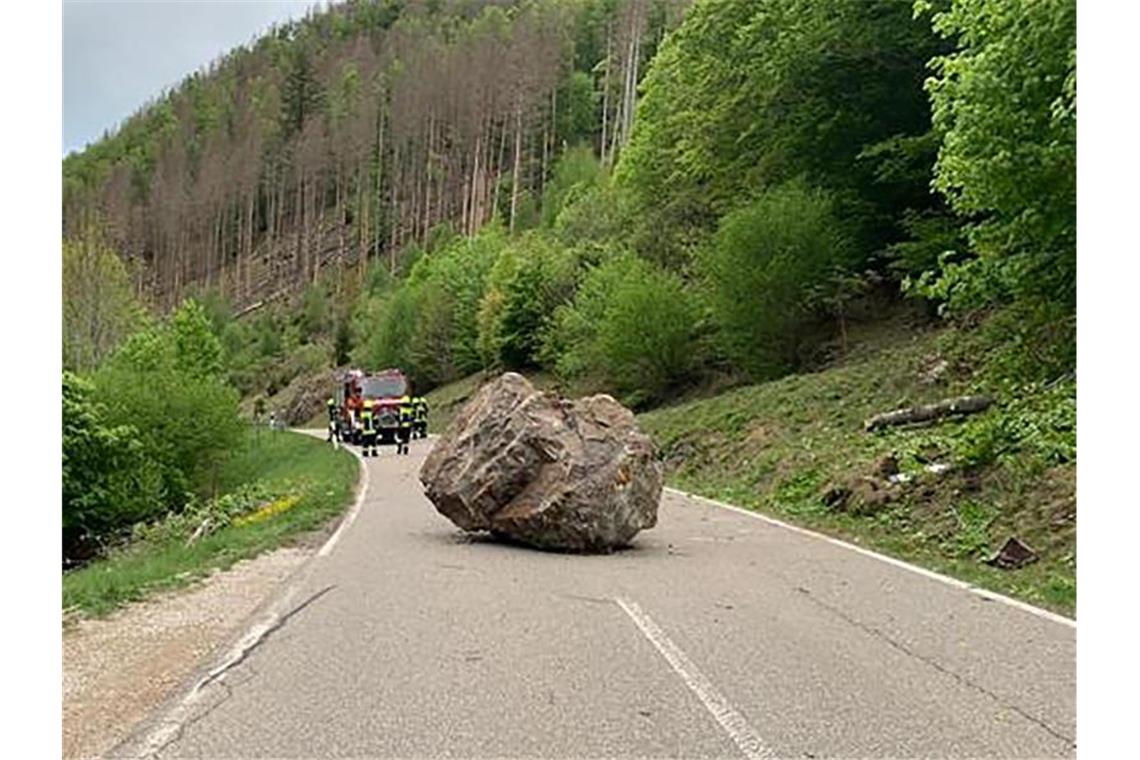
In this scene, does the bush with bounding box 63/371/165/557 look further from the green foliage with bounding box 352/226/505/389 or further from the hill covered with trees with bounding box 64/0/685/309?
the hill covered with trees with bounding box 64/0/685/309

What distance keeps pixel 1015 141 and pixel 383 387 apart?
33874 millimetres

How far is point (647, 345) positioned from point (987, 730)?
34064 mm

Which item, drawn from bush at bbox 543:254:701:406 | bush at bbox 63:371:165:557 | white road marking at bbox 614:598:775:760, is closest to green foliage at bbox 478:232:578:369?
bush at bbox 543:254:701:406

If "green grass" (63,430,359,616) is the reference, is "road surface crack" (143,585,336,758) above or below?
above

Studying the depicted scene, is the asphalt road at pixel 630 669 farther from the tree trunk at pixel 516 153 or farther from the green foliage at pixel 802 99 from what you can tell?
the tree trunk at pixel 516 153

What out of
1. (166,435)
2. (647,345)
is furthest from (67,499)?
(647,345)

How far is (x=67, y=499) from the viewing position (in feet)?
104

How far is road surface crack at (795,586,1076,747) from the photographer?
A: 6.32 meters

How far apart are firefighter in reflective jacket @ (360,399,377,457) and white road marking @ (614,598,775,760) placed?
109 feet

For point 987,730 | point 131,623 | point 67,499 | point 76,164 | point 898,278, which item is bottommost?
point 67,499

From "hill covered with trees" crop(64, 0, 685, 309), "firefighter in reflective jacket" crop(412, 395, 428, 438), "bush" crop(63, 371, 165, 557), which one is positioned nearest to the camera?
"bush" crop(63, 371, 165, 557)

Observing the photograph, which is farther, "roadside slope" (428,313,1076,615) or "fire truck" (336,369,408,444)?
"fire truck" (336,369,408,444)

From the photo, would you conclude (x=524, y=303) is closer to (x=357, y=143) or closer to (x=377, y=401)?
(x=377, y=401)
